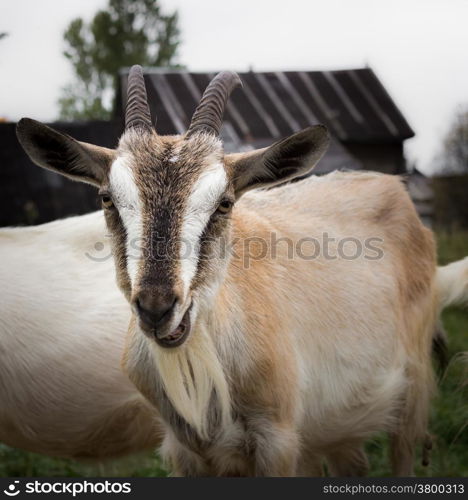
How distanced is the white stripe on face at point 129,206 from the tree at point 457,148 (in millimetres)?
2545

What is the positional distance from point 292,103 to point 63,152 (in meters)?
2.09

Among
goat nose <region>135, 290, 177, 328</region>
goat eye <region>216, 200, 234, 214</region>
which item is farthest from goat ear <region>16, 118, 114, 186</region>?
goat nose <region>135, 290, 177, 328</region>

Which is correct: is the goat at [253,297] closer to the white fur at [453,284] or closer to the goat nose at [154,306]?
the goat nose at [154,306]

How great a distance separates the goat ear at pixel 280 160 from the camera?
285 centimetres

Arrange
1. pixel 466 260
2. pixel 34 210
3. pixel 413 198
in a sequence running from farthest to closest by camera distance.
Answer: pixel 34 210 < pixel 413 198 < pixel 466 260

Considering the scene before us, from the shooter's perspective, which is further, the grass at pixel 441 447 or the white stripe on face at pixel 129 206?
the grass at pixel 441 447

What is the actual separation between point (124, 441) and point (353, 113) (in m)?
2.47

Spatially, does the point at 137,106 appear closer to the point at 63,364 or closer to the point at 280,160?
the point at 280,160

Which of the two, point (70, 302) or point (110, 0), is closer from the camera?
point (70, 302)

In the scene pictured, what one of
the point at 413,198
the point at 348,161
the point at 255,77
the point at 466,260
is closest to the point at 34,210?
the point at 255,77

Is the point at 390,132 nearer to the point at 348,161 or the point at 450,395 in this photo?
the point at 348,161

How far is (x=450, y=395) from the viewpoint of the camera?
15.6 feet

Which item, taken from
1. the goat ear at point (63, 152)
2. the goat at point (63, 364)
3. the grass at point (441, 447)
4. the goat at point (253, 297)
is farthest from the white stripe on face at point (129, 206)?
the grass at point (441, 447)

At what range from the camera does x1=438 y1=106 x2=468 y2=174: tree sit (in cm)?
452
